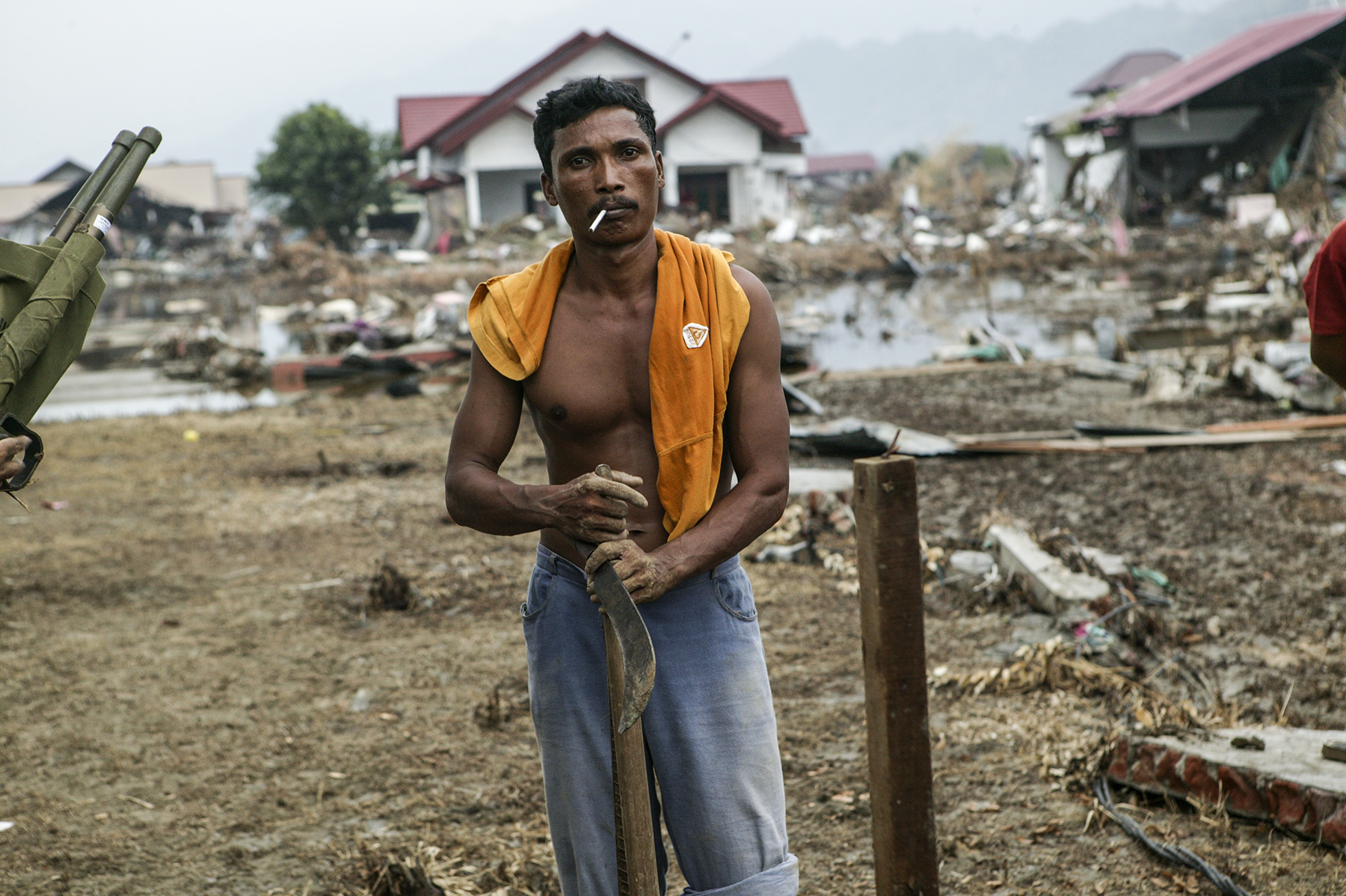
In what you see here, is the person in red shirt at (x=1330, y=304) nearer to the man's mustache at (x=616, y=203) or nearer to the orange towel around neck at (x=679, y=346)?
the orange towel around neck at (x=679, y=346)

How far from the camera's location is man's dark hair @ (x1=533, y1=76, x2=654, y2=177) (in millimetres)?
2174

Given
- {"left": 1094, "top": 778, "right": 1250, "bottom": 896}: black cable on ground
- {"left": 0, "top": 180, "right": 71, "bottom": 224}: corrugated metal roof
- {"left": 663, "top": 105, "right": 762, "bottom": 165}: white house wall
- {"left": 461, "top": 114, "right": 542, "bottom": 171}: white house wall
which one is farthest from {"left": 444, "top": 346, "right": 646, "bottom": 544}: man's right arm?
{"left": 0, "top": 180, "right": 71, "bottom": 224}: corrugated metal roof

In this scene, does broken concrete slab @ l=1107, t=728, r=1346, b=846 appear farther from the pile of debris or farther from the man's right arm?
the pile of debris

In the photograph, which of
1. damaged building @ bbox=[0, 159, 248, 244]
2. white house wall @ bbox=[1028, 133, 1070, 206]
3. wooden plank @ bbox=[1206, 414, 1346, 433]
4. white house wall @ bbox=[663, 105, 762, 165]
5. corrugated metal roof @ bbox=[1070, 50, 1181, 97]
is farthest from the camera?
corrugated metal roof @ bbox=[1070, 50, 1181, 97]

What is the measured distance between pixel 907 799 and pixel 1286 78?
31.5 metres

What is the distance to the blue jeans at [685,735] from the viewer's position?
215cm

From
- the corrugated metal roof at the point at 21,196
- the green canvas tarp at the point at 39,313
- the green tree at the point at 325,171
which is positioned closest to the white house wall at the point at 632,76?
the green tree at the point at 325,171

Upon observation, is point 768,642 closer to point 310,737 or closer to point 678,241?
point 310,737

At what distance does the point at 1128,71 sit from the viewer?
53.1 meters

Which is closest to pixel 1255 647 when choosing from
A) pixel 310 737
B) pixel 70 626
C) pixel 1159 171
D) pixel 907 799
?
pixel 907 799

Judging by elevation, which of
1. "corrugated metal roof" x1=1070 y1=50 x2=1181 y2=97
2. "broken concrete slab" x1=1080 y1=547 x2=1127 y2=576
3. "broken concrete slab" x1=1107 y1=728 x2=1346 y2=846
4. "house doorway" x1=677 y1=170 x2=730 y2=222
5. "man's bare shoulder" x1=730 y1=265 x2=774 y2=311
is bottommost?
"broken concrete slab" x1=1107 y1=728 x2=1346 y2=846

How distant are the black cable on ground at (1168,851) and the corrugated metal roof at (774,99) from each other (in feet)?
109

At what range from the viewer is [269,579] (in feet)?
19.9

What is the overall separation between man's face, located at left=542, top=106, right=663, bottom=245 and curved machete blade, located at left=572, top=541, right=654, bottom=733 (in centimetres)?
68
